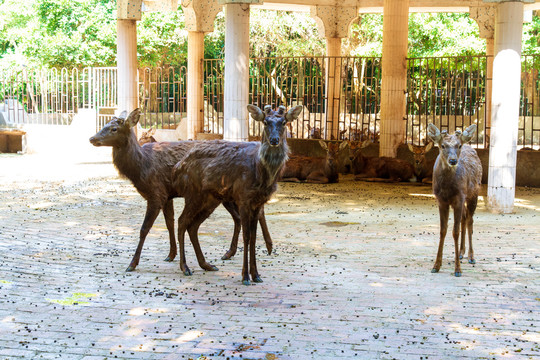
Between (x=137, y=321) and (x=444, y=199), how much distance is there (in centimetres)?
397

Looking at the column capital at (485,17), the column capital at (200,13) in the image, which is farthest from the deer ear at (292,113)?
the column capital at (485,17)

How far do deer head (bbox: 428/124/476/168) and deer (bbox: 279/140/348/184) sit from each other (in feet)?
30.8

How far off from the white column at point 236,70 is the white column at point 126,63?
4.16m

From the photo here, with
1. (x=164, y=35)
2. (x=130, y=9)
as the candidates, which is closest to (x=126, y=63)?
(x=130, y=9)

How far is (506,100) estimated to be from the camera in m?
12.5

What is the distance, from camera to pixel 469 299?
6.83 m

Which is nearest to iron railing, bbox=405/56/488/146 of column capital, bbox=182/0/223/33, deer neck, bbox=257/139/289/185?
column capital, bbox=182/0/223/33

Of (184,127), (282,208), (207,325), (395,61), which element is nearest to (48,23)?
(184,127)

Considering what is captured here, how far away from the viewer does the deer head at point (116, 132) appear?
26.3 feet

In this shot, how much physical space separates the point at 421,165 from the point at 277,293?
449 inches

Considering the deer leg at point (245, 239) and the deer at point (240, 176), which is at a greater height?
the deer at point (240, 176)

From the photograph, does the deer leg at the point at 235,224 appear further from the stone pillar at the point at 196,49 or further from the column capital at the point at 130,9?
the stone pillar at the point at 196,49

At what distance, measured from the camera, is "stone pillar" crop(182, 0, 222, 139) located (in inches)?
857

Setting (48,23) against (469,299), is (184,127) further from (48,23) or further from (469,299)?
(469,299)
